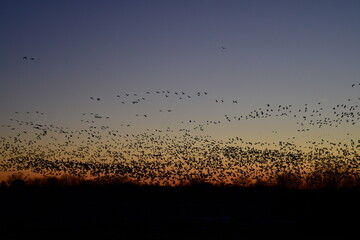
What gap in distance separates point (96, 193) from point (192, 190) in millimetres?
19723

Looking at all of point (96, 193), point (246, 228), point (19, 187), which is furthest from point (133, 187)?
point (246, 228)

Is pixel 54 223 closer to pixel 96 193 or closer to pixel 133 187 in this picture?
pixel 96 193

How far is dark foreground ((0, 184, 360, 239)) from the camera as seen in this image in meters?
39.1

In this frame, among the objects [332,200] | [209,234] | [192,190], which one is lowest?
[209,234]

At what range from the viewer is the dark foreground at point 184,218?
3912 centimetres

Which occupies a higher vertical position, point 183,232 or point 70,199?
point 70,199

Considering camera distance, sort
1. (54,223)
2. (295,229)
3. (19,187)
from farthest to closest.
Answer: (19,187)
(54,223)
(295,229)

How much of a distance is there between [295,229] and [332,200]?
32.5ft

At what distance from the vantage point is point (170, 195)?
84938 millimetres

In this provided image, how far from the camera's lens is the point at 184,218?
153ft

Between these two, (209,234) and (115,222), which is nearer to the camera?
(209,234)

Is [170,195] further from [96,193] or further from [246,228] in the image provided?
[246,228]

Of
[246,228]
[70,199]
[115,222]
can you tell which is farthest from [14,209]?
[246,228]

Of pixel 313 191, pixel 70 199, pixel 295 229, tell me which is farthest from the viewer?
pixel 70 199
